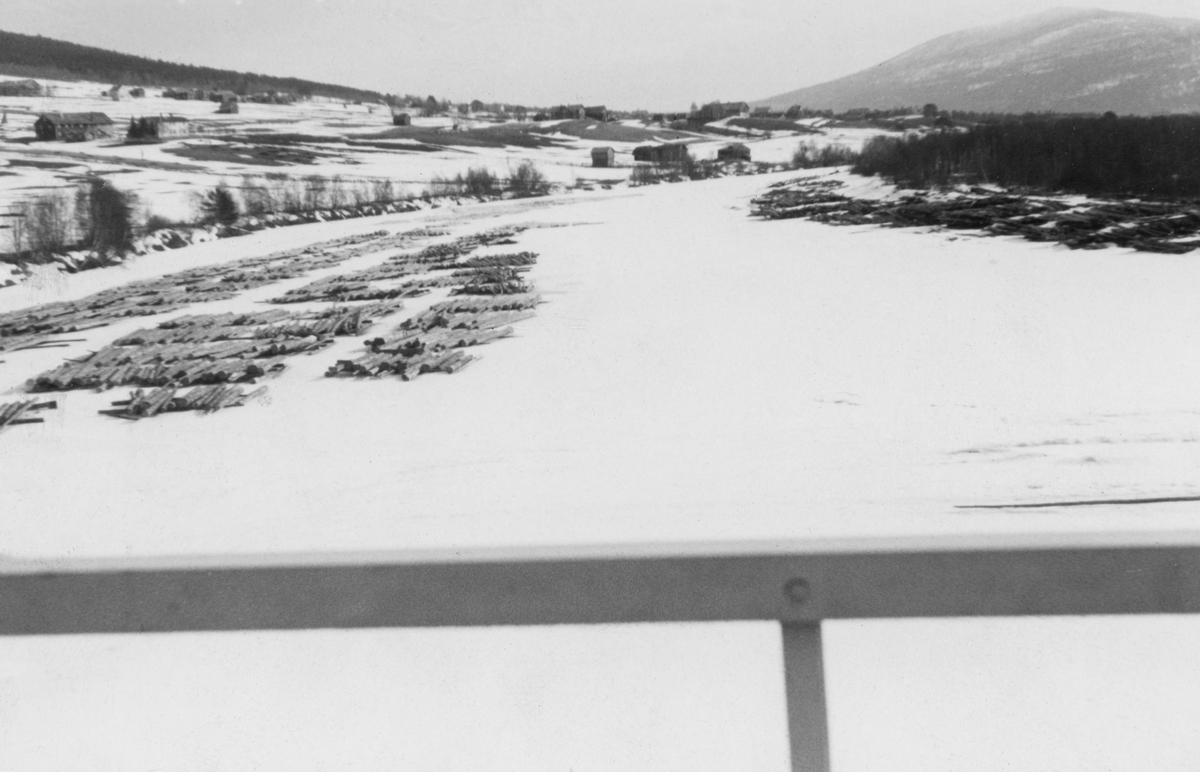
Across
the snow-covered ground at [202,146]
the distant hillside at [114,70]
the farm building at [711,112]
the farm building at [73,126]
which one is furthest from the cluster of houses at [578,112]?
the farm building at [73,126]

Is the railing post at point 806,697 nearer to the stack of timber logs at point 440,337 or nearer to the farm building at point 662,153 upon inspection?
the stack of timber logs at point 440,337

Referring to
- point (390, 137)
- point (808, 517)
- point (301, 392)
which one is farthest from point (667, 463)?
point (390, 137)

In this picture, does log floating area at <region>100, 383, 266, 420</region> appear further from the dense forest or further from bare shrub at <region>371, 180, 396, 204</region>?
bare shrub at <region>371, 180, 396, 204</region>

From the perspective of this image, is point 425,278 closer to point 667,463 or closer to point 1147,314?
point 667,463

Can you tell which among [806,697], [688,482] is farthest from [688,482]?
[806,697]

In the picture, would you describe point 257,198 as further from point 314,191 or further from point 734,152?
point 734,152

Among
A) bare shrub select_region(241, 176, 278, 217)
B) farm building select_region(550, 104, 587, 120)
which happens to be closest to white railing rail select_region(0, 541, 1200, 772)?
farm building select_region(550, 104, 587, 120)
